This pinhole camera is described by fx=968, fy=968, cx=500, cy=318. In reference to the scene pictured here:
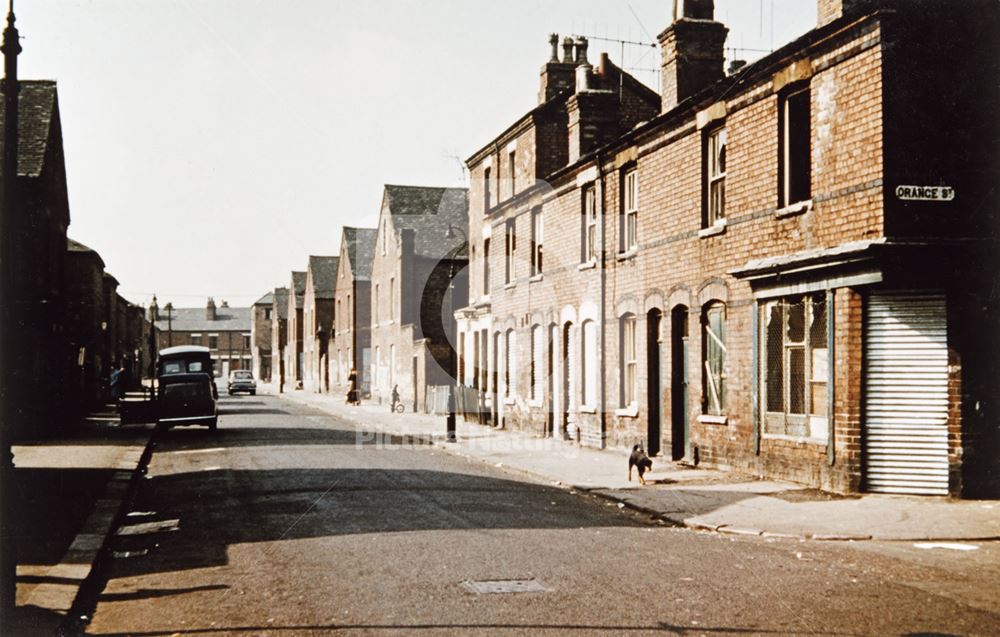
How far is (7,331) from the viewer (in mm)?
7102

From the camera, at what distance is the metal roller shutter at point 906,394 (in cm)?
1380

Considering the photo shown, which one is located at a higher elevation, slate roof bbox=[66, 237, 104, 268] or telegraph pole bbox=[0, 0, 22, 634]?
slate roof bbox=[66, 237, 104, 268]

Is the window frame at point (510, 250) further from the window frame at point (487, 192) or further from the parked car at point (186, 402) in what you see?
the parked car at point (186, 402)

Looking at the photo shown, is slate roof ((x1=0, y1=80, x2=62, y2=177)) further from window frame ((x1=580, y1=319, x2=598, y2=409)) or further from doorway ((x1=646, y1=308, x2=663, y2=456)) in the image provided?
doorway ((x1=646, y1=308, x2=663, y2=456))

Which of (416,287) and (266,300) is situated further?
(266,300)

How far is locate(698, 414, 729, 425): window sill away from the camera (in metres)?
17.9

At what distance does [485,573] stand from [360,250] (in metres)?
56.7

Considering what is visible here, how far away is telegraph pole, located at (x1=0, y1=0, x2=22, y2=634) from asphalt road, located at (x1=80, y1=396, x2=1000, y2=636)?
0.95 metres

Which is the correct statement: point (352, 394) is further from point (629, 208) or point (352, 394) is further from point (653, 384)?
point (653, 384)

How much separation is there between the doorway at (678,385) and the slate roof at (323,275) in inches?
2347

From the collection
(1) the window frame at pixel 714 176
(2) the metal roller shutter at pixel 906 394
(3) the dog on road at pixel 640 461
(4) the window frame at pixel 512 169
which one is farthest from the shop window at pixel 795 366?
(4) the window frame at pixel 512 169

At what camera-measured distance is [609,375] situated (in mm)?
23391

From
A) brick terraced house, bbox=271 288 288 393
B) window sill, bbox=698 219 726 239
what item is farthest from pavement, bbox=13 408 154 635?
brick terraced house, bbox=271 288 288 393

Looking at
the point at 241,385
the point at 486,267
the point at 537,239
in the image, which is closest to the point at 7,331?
the point at 537,239
